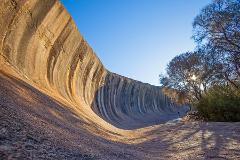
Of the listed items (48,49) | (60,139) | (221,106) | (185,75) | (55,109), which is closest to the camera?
(60,139)

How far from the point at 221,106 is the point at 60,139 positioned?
1376 centimetres

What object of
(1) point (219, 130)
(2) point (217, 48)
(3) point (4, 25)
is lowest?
(3) point (4, 25)

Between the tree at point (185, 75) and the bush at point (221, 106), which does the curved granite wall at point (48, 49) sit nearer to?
the bush at point (221, 106)

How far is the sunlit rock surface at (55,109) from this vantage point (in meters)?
5.65

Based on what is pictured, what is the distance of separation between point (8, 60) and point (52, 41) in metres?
4.13

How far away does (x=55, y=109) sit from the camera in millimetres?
9945

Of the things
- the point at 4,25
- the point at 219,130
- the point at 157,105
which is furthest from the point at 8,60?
the point at 157,105

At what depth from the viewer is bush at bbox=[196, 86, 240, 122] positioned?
1783 cm

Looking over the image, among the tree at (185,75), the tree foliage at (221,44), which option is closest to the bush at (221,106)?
the tree foliage at (221,44)

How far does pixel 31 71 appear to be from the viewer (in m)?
12.9

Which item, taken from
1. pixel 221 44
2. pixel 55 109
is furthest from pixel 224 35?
pixel 55 109

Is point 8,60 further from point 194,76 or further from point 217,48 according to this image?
point 194,76

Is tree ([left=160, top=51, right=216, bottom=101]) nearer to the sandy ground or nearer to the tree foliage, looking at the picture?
the tree foliage

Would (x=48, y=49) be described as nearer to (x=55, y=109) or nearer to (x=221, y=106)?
(x=55, y=109)
